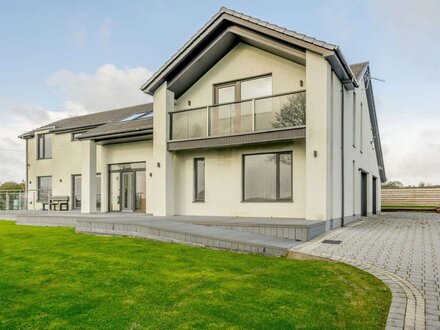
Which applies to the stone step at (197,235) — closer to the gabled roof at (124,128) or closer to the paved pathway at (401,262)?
the paved pathway at (401,262)

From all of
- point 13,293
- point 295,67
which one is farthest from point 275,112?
point 13,293

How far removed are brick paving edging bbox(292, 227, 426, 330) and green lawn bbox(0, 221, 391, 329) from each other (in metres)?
0.14

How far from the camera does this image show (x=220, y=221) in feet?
38.0

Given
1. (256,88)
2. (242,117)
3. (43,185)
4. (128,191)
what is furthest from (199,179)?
(43,185)

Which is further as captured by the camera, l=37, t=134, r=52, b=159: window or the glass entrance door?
l=37, t=134, r=52, b=159: window

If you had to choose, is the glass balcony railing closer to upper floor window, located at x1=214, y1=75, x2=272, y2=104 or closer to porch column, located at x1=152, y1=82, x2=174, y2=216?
porch column, located at x1=152, y1=82, x2=174, y2=216

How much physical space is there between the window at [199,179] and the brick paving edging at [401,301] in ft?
27.8

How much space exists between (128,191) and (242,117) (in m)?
8.00

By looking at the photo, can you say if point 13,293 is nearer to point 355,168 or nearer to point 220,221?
point 220,221

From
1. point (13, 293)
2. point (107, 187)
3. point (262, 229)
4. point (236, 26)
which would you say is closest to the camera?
point (13, 293)

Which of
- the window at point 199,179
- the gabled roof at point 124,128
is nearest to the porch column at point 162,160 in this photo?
the window at point 199,179

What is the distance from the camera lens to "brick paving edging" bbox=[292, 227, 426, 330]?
4109 mm

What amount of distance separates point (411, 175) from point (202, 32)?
4000 centimetres

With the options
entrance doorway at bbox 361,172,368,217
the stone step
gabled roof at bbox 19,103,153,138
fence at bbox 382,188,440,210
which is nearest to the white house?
entrance doorway at bbox 361,172,368,217
